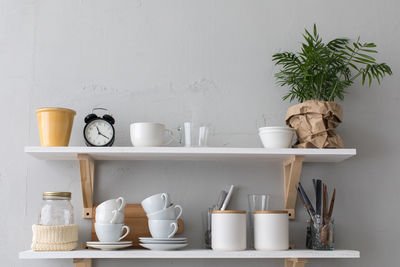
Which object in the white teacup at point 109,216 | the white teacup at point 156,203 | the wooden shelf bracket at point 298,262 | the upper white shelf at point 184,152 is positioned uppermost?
the upper white shelf at point 184,152

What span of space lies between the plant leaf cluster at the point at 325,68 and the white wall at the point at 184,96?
47 millimetres

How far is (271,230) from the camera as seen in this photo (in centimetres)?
143

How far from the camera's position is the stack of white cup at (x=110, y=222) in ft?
4.62

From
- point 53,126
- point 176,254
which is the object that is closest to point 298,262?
point 176,254

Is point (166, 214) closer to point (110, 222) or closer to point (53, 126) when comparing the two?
point (110, 222)

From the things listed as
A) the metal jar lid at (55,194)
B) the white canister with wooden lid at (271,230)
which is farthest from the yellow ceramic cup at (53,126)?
the white canister with wooden lid at (271,230)

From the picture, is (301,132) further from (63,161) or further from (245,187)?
(63,161)

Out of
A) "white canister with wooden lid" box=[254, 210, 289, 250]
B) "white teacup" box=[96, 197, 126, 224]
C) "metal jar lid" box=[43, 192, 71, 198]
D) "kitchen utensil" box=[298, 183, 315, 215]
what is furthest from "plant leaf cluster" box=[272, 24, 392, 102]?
"metal jar lid" box=[43, 192, 71, 198]

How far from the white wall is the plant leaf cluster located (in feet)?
0.16

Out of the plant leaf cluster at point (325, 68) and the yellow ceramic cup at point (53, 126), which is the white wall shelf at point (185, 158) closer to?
the yellow ceramic cup at point (53, 126)

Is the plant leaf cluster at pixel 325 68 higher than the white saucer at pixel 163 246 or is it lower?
higher

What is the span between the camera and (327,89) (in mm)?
1589

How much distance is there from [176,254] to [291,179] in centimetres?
43

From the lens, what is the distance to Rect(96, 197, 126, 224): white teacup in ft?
4.65
